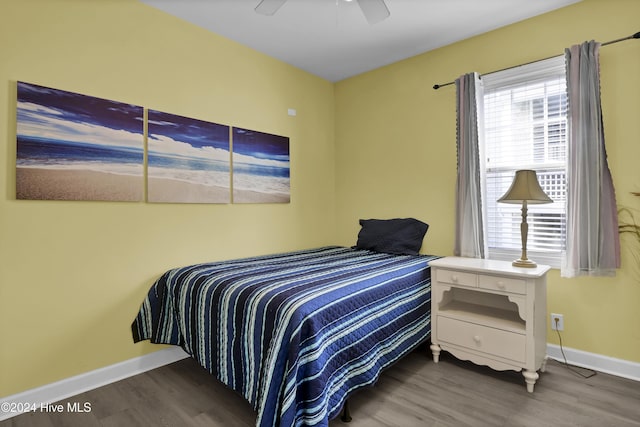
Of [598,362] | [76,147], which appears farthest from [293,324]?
[598,362]

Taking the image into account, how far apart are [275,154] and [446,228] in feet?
5.64

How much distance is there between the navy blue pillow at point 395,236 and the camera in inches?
118

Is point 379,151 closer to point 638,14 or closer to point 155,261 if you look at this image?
point 638,14

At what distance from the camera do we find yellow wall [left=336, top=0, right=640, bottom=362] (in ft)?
7.24

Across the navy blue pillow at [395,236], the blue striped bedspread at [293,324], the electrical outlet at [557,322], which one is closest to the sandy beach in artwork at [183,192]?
the blue striped bedspread at [293,324]

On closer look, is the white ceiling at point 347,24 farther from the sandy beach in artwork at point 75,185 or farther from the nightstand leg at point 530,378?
the nightstand leg at point 530,378

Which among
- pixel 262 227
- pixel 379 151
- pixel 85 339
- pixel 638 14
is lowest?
pixel 85 339

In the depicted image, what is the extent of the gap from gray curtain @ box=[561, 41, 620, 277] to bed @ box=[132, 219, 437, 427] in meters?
1.01

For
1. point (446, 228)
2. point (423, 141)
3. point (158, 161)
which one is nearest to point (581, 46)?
point (423, 141)

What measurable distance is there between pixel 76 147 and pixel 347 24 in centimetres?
211

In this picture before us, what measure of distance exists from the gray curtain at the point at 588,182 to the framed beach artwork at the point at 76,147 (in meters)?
2.96

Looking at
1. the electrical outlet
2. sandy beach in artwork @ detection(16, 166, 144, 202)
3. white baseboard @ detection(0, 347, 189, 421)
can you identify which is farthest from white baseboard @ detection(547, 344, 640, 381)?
sandy beach in artwork @ detection(16, 166, 144, 202)

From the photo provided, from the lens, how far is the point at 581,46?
2242 mm

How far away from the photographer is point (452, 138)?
2.96m
